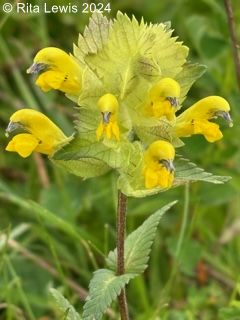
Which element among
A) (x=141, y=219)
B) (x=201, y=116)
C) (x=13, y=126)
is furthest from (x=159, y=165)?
(x=141, y=219)

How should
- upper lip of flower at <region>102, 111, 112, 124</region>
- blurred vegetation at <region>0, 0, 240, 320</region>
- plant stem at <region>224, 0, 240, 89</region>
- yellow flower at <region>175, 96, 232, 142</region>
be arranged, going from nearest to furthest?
upper lip of flower at <region>102, 111, 112, 124</region>
yellow flower at <region>175, 96, 232, 142</region>
plant stem at <region>224, 0, 240, 89</region>
blurred vegetation at <region>0, 0, 240, 320</region>

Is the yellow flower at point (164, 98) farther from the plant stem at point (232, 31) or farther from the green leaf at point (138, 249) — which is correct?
Answer: the plant stem at point (232, 31)

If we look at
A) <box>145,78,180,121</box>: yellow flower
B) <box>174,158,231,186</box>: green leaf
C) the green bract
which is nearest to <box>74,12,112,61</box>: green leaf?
the green bract

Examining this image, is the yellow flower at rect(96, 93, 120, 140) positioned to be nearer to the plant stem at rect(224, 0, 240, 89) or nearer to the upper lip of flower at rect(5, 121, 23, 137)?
the upper lip of flower at rect(5, 121, 23, 137)

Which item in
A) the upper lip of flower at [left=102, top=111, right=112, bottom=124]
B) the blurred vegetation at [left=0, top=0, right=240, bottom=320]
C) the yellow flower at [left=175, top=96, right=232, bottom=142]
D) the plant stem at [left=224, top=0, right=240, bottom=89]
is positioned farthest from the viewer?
the blurred vegetation at [left=0, top=0, right=240, bottom=320]

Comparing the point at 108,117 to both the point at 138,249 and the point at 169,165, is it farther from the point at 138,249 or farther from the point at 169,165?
the point at 138,249

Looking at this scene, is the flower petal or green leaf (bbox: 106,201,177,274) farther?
green leaf (bbox: 106,201,177,274)
